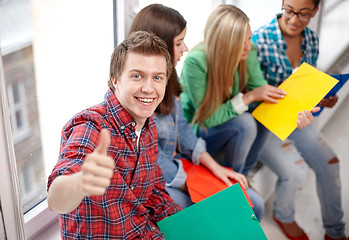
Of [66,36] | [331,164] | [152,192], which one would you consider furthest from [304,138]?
[66,36]

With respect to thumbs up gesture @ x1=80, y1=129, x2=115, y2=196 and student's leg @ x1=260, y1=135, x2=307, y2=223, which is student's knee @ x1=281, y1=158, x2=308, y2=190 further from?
thumbs up gesture @ x1=80, y1=129, x2=115, y2=196

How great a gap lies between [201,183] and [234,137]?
31 cm

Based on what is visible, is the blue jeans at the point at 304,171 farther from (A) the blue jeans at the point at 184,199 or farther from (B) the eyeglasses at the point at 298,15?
(B) the eyeglasses at the point at 298,15

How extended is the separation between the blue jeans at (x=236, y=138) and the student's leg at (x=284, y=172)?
84 mm

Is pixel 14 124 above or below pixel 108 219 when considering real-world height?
above

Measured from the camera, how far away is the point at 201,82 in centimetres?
137

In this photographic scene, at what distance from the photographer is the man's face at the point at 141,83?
0.82m

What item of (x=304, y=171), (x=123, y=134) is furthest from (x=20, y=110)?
(x=304, y=171)

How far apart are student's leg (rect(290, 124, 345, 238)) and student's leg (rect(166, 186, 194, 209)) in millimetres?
660

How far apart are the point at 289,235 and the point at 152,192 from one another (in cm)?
91

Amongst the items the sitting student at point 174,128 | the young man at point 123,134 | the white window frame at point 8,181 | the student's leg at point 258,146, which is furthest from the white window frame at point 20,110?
the student's leg at point 258,146

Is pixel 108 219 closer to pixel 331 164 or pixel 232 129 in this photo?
pixel 232 129

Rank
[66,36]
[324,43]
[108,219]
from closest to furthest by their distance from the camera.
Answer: [108,219]
[66,36]
[324,43]

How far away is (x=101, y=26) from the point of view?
127 cm
